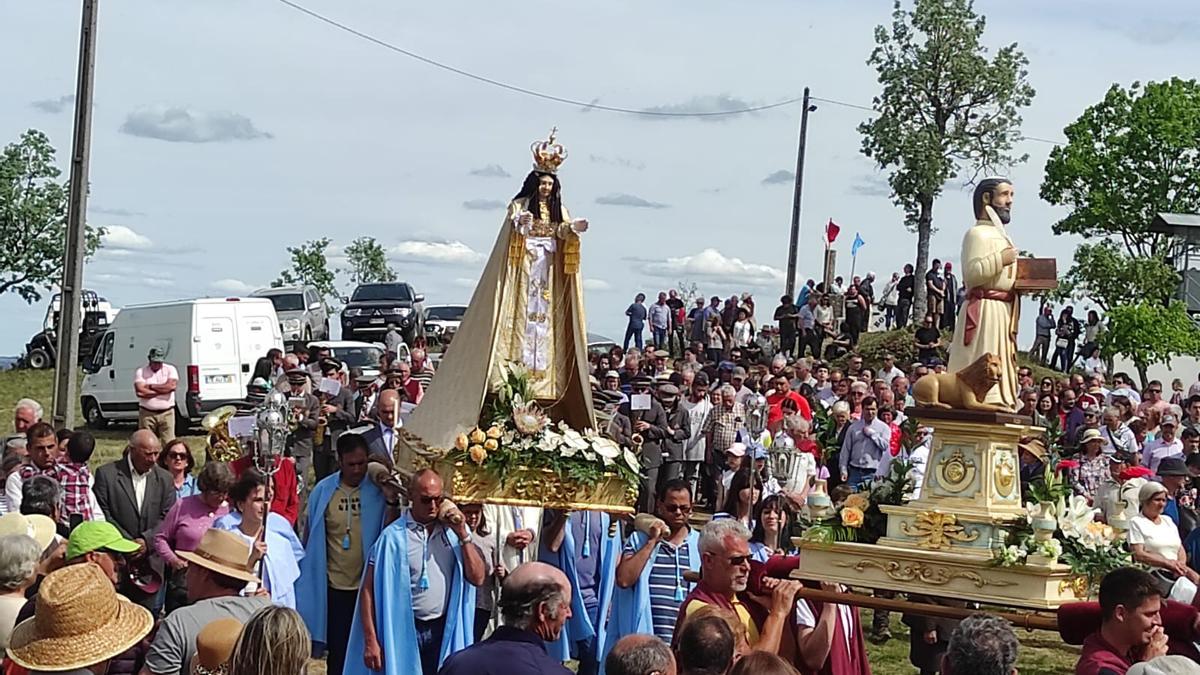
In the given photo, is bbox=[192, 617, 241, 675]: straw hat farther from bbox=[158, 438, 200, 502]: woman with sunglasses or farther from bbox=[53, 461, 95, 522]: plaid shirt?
bbox=[158, 438, 200, 502]: woman with sunglasses

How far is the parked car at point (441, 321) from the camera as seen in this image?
36.2 meters

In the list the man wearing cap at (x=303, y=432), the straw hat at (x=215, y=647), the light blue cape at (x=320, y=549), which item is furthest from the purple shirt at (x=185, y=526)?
the man wearing cap at (x=303, y=432)

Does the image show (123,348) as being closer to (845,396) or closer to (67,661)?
(845,396)

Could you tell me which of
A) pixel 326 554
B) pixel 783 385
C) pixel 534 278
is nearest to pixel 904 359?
pixel 783 385

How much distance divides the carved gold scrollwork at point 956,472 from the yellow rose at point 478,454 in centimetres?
398

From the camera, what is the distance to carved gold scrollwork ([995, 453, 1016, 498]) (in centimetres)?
729

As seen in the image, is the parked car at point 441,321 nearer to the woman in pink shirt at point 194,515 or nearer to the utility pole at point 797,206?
the utility pole at point 797,206

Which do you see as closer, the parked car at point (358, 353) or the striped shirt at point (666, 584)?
the striped shirt at point (666, 584)

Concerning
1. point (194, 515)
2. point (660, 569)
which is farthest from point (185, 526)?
point (660, 569)

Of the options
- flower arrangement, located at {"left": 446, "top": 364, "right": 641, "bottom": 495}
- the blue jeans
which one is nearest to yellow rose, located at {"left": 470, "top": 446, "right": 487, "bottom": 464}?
flower arrangement, located at {"left": 446, "top": 364, "right": 641, "bottom": 495}

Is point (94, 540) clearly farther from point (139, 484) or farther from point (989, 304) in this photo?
point (989, 304)

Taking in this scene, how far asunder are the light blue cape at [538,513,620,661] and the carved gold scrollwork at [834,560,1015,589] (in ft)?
8.25

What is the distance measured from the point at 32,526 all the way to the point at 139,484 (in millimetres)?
3223

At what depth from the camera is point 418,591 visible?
8977 mm
